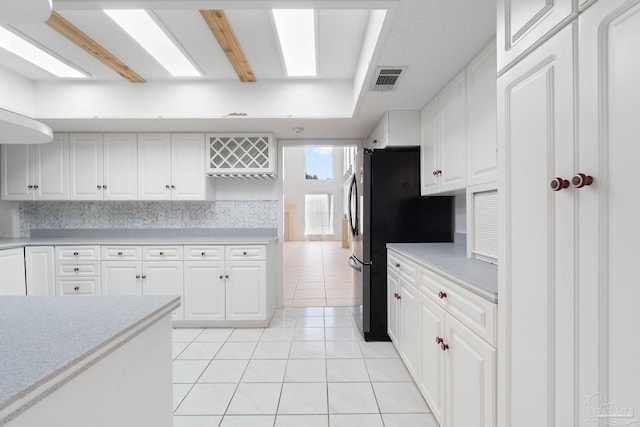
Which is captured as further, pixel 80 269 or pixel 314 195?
pixel 314 195

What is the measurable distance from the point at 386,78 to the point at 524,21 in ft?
3.95

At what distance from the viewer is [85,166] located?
3309 millimetres

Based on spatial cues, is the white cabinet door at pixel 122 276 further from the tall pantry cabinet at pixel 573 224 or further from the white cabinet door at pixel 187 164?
the tall pantry cabinet at pixel 573 224

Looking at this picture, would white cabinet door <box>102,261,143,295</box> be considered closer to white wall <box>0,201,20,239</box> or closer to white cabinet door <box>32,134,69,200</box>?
white cabinet door <box>32,134,69,200</box>

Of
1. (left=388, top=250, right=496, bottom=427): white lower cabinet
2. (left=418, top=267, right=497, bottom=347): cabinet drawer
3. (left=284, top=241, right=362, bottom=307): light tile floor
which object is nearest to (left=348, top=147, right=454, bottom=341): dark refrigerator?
(left=284, top=241, right=362, bottom=307): light tile floor

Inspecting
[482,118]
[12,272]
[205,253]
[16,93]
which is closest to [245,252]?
[205,253]

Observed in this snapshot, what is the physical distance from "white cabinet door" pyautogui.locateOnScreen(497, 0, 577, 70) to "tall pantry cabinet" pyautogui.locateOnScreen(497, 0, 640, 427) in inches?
0.8

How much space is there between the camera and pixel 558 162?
780mm

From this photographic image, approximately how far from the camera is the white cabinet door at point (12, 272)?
9.12ft

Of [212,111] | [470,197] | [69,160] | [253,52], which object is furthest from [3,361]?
[69,160]

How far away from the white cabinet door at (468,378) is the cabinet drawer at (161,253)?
2625 mm

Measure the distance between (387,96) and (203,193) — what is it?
2.20 m

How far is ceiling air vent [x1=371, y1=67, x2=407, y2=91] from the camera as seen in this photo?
6.36 ft

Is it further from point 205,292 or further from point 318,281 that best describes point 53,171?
point 318,281
